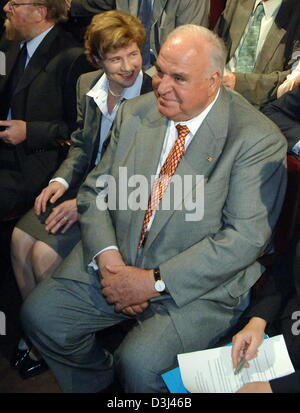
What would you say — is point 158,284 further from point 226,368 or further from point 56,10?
point 56,10

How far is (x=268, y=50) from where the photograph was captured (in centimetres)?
307

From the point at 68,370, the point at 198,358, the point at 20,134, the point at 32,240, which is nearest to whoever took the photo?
the point at 198,358

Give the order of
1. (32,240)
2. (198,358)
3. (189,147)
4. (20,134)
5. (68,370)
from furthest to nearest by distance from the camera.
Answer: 1. (20,134)
2. (32,240)
3. (68,370)
4. (189,147)
5. (198,358)

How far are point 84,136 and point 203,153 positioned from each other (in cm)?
85

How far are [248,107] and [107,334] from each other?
4.32 ft

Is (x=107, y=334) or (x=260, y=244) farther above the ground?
(x=260, y=244)

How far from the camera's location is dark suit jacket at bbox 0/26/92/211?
10.3 ft

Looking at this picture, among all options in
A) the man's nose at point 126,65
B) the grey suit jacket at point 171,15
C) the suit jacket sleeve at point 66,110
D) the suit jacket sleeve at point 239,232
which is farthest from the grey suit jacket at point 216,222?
the grey suit jacket at point 171,15

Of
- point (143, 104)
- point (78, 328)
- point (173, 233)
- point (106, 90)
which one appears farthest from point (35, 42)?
point (78, 328)

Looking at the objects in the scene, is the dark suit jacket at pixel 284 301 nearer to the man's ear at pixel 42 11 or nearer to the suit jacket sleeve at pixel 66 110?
the suit jacket sleeve at pixel 66 110

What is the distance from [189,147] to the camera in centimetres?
232

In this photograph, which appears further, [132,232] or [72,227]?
[72,227]

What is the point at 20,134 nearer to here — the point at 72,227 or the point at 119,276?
the point at 72,227
